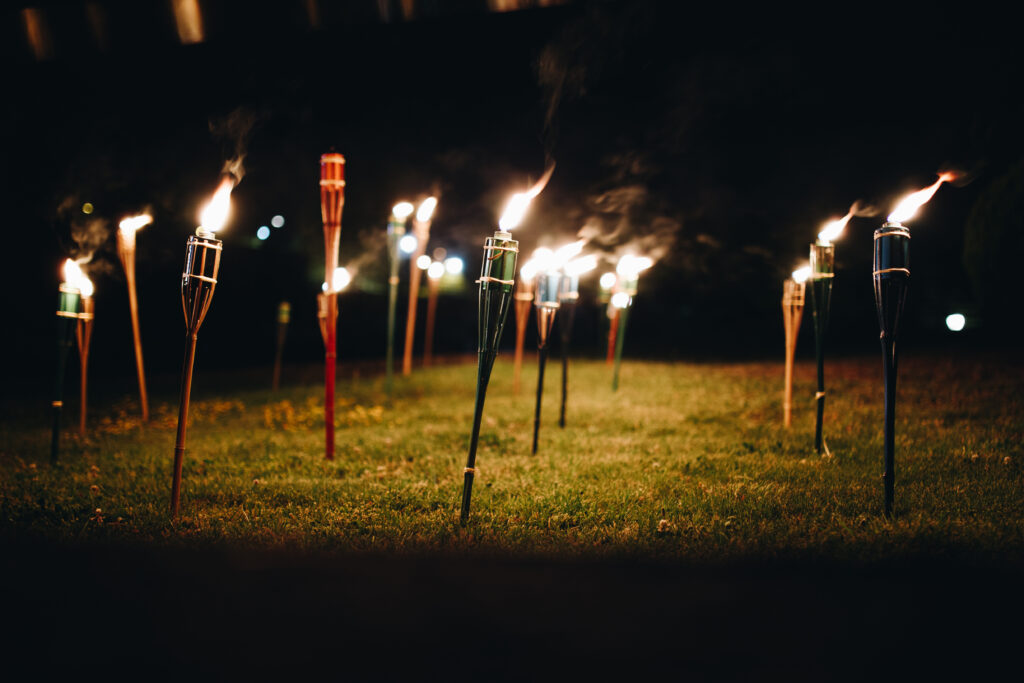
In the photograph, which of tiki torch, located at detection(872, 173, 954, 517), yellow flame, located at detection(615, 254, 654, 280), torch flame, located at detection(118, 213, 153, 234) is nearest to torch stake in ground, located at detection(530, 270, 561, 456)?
tiki torch, located at detection(872, 173, 954, 517)

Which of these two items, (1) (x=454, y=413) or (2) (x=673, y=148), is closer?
(1) (x=454, y=413)

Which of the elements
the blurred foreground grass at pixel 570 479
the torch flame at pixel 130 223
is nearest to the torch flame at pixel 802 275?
the blurred foreground grass at pixel 570 479

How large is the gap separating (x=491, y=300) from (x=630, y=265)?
6.69 metres

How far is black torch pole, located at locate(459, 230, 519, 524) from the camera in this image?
3.95m

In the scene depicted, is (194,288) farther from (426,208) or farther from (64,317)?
(426,208)

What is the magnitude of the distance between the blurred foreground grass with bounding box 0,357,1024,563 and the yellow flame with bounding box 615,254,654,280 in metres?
2.52

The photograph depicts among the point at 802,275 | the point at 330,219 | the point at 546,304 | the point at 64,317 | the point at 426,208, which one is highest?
the point at 426,208

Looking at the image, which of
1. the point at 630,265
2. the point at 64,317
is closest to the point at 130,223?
the point at 64,317

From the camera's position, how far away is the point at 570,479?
199 inches

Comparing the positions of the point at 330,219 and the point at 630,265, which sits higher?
the point at 630,265

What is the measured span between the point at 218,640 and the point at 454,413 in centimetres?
606

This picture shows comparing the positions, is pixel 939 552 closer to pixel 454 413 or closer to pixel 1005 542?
pixel 1005 542

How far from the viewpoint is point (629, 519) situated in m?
4.07

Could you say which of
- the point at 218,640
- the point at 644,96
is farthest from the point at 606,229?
the point at 218,640
